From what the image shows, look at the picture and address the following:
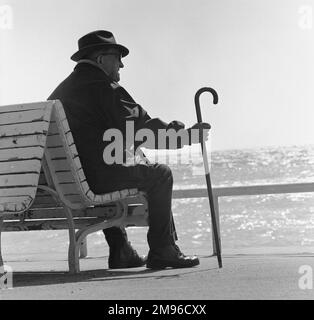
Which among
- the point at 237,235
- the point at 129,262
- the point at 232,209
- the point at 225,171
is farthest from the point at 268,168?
the point at 129,262

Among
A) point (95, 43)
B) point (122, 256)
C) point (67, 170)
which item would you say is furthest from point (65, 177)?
point (95, 43)

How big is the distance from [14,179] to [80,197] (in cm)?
41

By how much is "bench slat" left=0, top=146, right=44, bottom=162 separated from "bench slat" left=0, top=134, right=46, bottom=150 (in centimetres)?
2

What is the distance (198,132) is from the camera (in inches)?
174

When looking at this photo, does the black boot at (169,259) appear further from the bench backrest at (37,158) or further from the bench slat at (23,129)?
the bench slat at (23,129)

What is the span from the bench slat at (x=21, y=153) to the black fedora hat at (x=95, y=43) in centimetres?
79

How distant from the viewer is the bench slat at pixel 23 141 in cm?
414

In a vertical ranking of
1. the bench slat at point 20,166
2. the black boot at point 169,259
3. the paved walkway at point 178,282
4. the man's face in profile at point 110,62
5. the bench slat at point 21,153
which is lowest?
the paved walkway at point 178,282

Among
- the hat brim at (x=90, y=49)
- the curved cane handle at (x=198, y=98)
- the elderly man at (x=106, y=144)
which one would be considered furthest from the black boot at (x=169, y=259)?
the hat brim at (x=90, y=49)

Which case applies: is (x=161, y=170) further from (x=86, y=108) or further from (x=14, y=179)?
(x=14, y=179)

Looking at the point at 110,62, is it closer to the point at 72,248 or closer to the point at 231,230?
the point at 72,248

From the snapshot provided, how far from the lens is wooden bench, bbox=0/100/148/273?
415 centimetres

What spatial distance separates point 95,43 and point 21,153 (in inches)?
34.6
